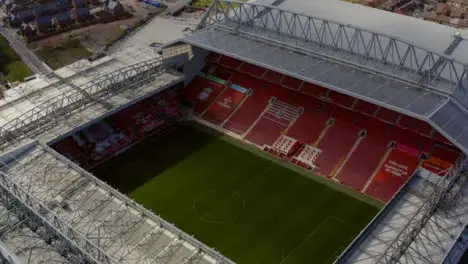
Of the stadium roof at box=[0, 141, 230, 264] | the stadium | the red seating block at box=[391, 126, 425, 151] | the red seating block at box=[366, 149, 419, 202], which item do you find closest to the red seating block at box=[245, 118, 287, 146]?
the stadium

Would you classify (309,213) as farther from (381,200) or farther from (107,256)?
(107,256)

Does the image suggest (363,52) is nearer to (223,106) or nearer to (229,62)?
(229,62)

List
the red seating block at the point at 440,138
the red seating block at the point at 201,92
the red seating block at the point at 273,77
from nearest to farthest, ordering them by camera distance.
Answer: the red seating block at the point at 440,138 → the red seating block at the point at 273,77 → the red seating block at the point at 201,92

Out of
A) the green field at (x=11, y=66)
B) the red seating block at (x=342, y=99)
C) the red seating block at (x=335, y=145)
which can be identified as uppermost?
the red seating block at (x=342, y=99)

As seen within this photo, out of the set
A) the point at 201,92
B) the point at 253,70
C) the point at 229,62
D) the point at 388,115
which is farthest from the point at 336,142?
the point at 201,92

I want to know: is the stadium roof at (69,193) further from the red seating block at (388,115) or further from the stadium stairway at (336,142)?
the red seating block at (388,115)

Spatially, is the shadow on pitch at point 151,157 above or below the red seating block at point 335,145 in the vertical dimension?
below

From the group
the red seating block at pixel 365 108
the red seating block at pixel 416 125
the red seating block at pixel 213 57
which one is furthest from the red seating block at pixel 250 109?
the red seating block at pixel 416 125
